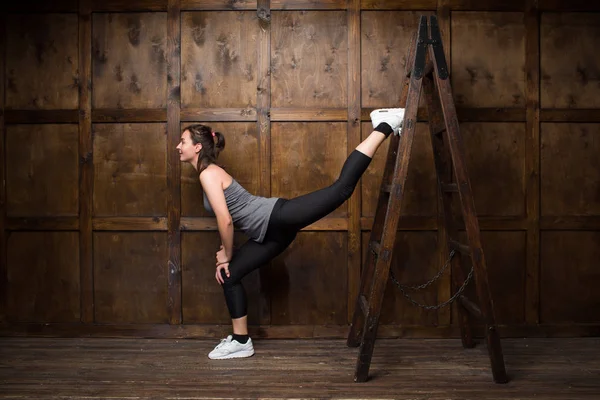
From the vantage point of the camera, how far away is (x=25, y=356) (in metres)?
3.24

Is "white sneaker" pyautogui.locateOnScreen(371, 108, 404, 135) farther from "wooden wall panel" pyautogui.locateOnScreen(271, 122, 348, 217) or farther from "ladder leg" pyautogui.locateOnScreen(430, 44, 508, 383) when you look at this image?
"wooden wall panel" pyautogui.locateOnScreen(271, 122, 348, 217)

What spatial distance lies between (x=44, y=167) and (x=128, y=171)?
62 centimetres

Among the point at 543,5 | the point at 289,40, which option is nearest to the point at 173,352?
the point at 289,40

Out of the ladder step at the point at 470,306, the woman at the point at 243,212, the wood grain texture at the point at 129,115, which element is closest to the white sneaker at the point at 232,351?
the woman at the point at 243,212

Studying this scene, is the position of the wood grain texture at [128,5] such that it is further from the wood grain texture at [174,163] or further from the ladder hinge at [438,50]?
the ladder hinge at [438,50]

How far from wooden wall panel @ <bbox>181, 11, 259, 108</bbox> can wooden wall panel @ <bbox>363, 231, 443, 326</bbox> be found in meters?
1.42

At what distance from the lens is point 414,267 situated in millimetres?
3605

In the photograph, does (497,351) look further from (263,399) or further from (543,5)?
(543,5)

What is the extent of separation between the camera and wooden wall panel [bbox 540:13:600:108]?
3607mm

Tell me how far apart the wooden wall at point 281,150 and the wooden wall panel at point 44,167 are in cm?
1

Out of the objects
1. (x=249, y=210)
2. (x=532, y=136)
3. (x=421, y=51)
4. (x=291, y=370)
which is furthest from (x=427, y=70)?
(x=291, y=370)

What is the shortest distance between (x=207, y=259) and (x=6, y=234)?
1503 millimetres

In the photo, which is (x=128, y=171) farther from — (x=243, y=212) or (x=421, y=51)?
(x=421, y=51)

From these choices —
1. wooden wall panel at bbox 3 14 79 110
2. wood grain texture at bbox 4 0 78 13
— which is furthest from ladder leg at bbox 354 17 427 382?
wood grain texture at bbox 4 0 78 13
